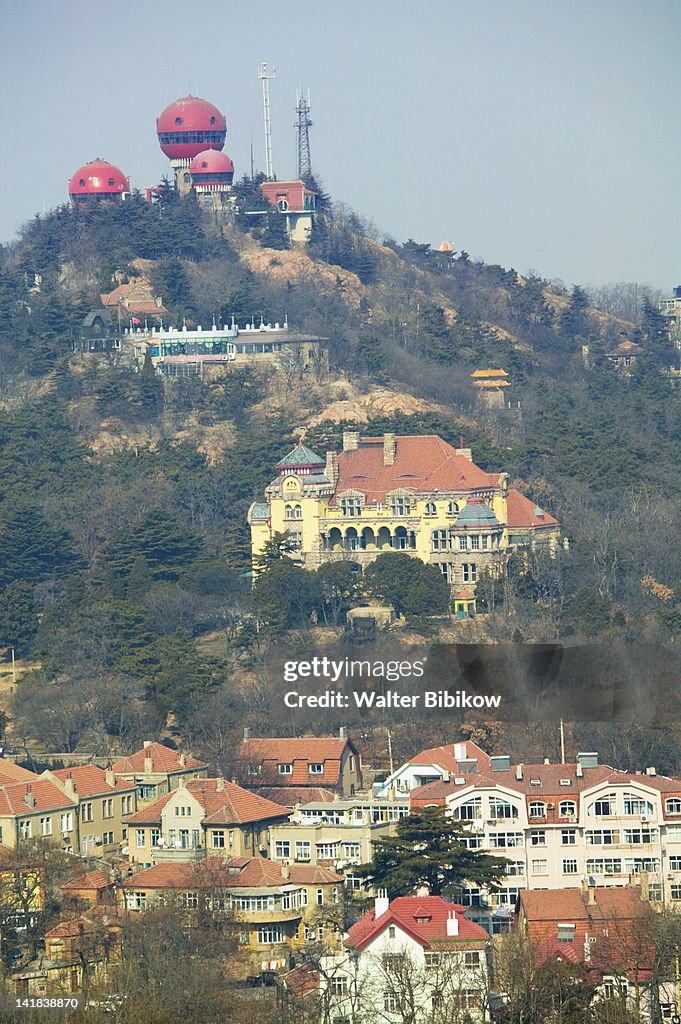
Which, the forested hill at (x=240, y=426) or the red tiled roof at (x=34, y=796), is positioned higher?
the forested hill at (x=240, y=426)

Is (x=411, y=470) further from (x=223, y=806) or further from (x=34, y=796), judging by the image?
(x=223, y=806)

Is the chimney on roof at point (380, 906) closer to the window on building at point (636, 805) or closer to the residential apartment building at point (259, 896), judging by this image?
the residential apartment building at point (259, 896)

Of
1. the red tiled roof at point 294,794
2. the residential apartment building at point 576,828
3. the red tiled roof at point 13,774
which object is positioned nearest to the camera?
the residential apartment building at point 576,828

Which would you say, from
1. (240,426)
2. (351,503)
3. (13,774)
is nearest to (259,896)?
(13,774)

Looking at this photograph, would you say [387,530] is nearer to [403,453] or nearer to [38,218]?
[403,453]

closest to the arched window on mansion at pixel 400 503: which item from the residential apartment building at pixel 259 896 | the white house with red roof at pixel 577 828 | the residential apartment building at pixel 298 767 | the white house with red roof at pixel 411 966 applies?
the residential apartment building at pixel 298 767

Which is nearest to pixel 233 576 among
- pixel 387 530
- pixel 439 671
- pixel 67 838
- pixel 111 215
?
pixel 387 530

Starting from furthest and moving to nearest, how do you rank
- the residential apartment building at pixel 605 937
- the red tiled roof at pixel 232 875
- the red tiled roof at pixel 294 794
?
the red tiled roof at pixel 294 794 → the red tiled roof at pixel 232 875 → the residential apartment building at pixel 605 937
